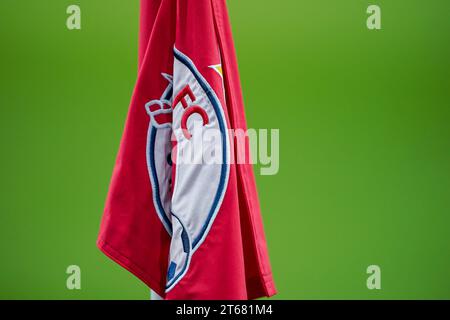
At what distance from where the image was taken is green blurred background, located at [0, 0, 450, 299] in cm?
124

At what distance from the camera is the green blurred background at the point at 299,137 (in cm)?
124

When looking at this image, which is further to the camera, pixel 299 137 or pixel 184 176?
pixel 299 137

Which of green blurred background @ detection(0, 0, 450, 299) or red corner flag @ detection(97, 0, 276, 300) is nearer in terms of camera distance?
red corner flag @ detection(97, 0, 276, 300)

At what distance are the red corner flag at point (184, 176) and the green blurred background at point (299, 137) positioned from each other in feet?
1.71

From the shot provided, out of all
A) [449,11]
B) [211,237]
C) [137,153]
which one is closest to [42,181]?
[137,153]

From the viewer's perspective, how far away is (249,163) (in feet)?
2.53

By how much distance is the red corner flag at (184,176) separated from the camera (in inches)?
26.3

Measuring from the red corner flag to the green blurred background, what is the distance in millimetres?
520

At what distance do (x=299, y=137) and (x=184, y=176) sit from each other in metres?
0.64

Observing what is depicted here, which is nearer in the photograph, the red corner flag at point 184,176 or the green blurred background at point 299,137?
the red corner flag at point 184,176

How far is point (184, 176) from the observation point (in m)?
0.68

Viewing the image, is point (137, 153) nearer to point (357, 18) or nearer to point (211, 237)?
point (211, 237)

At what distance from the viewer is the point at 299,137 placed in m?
1.26

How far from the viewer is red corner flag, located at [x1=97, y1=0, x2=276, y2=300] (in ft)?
2.19
